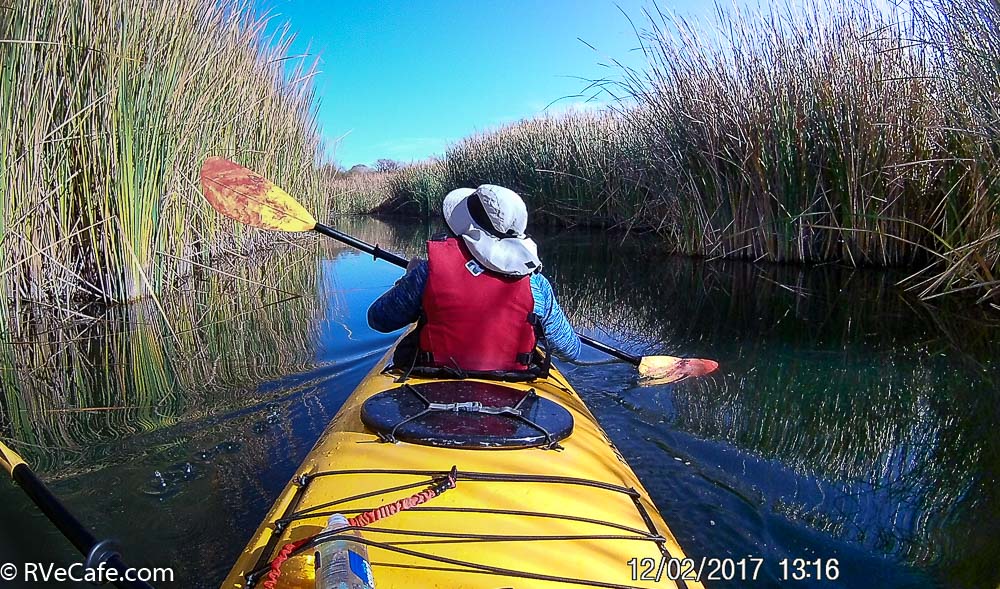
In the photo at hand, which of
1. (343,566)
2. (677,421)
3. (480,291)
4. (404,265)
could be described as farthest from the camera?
(404,265)

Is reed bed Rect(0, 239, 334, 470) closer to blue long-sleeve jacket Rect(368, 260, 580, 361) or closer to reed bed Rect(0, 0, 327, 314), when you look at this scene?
reed bed Rect(0, 0, 327, 314)

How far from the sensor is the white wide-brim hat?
235 centimetres

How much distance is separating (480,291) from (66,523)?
1421mm

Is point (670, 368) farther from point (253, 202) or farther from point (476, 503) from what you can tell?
point (253, 202)

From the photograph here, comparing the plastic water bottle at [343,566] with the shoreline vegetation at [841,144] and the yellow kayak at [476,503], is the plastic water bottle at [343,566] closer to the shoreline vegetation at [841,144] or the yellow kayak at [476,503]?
the yellow kayak at [476,503]

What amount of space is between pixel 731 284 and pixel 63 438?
5.98 meters

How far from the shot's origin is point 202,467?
9.12 feet

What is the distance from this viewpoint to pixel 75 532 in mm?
1495

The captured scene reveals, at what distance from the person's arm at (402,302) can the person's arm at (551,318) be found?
0.46 meters

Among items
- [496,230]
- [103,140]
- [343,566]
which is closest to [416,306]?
[496,230]

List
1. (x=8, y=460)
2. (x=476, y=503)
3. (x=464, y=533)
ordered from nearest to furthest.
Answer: (x=464, y=533), (x=476, y=503), (x=8, y=460)

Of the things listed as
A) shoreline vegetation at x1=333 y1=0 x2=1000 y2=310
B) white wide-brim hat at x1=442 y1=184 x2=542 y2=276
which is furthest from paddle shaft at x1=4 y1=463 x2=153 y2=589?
shoreline vegetation at x1=333 y1=0 x2=1000 y2=310

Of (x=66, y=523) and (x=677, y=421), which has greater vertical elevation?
(x=66, y=523)

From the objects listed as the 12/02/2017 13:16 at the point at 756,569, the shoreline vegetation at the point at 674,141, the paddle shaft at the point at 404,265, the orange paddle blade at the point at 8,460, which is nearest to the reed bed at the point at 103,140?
the shoreline vegetation at the point at 674,141
